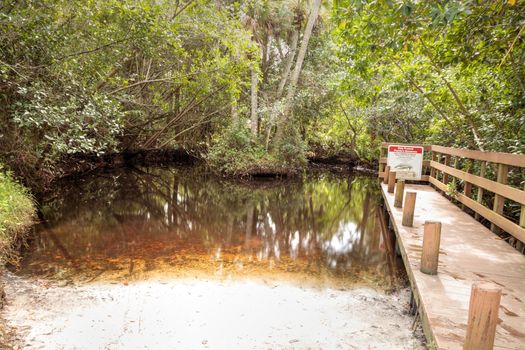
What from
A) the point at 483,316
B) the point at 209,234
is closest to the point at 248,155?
the point at 209,234

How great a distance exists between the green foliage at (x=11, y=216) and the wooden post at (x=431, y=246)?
6.04 metres

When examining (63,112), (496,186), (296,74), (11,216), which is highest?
(296,74)

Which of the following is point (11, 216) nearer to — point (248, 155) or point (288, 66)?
point (248, 155)

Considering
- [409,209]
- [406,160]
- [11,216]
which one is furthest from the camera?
[406,160]

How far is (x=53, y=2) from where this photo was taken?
916 centimetres

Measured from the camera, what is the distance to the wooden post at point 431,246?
4.21 metres

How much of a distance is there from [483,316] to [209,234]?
7438mm

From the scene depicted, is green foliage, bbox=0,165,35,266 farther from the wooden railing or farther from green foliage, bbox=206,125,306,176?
green foliage, bbox=206,125,306,176

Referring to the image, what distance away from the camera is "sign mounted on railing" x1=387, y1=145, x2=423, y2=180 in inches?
446

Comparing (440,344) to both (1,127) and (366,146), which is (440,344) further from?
(366,146)

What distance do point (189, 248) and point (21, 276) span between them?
304 centimetres

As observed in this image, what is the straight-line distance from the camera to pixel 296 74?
1917cm

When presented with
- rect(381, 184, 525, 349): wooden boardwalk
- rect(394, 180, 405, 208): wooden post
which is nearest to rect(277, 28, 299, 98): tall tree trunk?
rect(394, 180, 405, 208): wooden post

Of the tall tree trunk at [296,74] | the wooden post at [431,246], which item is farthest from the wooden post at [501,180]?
the tall tree trunk at [296,74]
